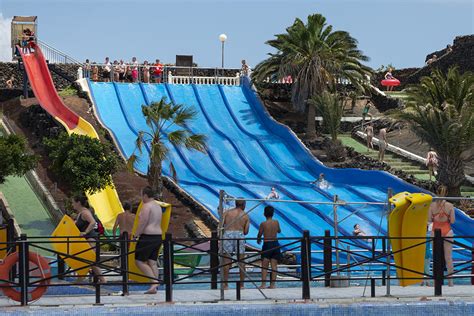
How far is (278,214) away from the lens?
111ft

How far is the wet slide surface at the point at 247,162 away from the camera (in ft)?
111

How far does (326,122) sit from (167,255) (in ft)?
87.6

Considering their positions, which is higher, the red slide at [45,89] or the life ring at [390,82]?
the life ring at [390,82]

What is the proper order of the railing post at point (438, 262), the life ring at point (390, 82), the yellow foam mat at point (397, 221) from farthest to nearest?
the life ring at point (390, 82), the yellow foam mat at point (397, 221), the railing post at point (438, 262)

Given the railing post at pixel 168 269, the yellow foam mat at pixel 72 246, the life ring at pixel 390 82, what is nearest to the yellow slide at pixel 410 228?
the railing post at pixel 168 269

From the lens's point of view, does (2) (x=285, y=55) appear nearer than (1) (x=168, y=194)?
No

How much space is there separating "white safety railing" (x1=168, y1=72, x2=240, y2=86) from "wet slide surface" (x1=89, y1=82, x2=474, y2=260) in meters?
0.50

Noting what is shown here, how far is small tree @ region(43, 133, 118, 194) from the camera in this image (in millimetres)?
31562

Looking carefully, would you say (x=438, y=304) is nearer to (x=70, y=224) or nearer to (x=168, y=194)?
(x=70, y=224)

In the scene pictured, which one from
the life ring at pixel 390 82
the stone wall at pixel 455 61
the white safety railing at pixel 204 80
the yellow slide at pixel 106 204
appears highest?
the stone wall at pixel 455 61

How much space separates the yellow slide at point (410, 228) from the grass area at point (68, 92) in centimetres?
2810

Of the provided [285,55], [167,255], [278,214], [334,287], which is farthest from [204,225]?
[167,255]

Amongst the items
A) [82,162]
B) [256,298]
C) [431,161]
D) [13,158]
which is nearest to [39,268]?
[256,298]

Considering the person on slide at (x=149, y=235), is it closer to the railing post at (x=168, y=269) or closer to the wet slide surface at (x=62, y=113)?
the railing post at (x=168, y=269)
